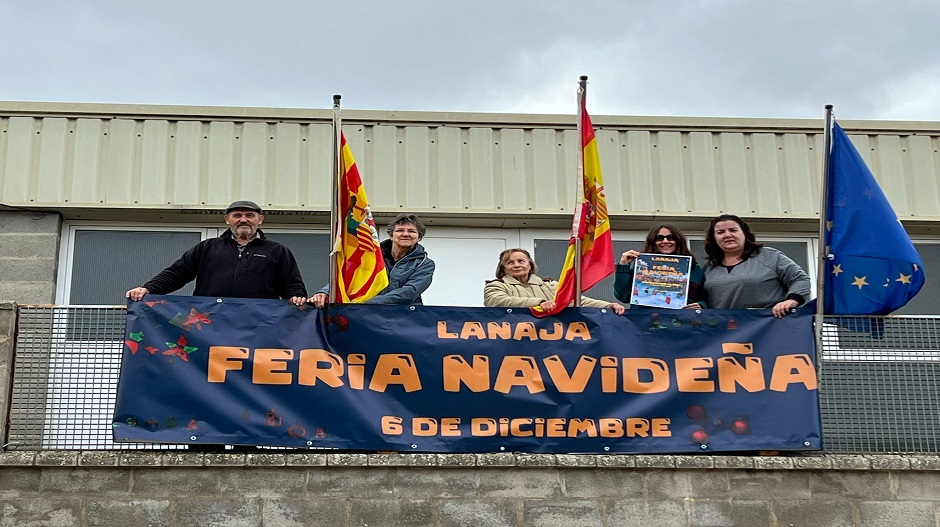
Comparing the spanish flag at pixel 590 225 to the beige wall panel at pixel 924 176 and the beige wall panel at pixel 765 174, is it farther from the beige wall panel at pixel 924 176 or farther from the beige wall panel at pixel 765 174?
the beige wall panel at pixel 924 176

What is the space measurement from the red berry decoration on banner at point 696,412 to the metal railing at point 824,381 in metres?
0.81

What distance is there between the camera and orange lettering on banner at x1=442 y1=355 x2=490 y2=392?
23.6ft

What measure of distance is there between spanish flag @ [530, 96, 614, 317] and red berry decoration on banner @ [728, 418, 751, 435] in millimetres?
1305

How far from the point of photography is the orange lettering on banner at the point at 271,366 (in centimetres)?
710

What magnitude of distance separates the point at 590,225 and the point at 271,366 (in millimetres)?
2406

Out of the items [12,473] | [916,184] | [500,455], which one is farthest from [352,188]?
[916,184]

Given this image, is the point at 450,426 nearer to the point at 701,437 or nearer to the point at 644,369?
the point at 644,369

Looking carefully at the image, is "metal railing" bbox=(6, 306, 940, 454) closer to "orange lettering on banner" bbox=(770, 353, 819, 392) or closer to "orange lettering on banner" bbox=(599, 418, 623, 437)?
"orange lettering on banner" bbox=(770, 353, 819, 392)

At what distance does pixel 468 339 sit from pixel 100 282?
4.02 metres

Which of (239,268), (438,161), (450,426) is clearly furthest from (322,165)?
(450,426)

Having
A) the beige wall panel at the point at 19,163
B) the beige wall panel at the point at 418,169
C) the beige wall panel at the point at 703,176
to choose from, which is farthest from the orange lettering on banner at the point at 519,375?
the beige wall panel at the point at 19,163

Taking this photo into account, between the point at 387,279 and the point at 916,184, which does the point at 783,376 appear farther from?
the point at 916,184

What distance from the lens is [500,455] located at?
275 inches

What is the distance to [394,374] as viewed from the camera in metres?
7.18
